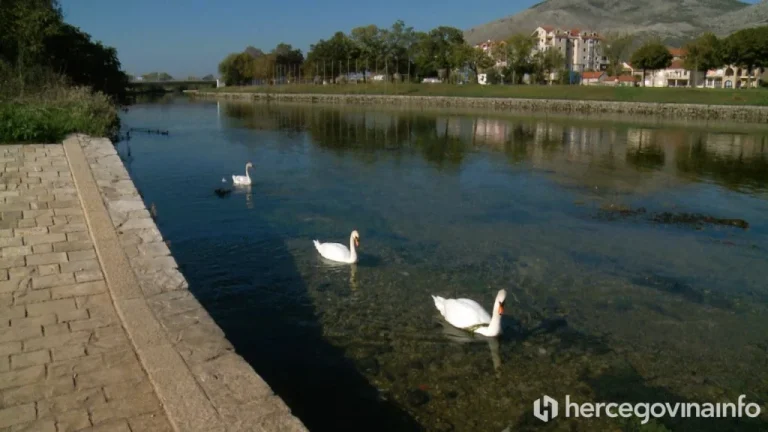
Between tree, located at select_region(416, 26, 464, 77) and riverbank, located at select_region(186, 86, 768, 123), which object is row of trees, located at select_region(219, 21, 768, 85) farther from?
riverbank, located at select_region(186, 86, 768, 123)

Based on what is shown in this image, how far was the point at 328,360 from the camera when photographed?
6430mm

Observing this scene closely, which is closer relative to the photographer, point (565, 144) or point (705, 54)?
point (565, 144)

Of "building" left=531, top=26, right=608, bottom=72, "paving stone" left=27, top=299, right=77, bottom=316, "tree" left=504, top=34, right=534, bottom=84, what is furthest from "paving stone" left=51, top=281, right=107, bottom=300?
"building" left=531, top=26, right=608, bottom=72

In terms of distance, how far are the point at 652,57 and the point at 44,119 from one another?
254 feet

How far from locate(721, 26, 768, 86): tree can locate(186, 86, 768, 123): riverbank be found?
9894mm

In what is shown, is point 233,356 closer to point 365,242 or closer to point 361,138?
point 365,242

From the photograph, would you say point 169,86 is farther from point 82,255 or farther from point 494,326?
point 494,326

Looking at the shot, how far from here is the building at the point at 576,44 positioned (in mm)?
143250

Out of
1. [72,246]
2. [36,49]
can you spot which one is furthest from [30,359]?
[36,49]

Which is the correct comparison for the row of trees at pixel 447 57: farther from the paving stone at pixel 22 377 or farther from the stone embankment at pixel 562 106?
the paving stone at pixel 22 377

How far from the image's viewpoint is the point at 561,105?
195 feet

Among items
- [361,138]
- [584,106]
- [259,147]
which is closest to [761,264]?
[259,147]

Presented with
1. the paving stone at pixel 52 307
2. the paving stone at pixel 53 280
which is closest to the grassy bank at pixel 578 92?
the paving stone at pixel 53 280

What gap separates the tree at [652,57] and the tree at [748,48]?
8.45m
